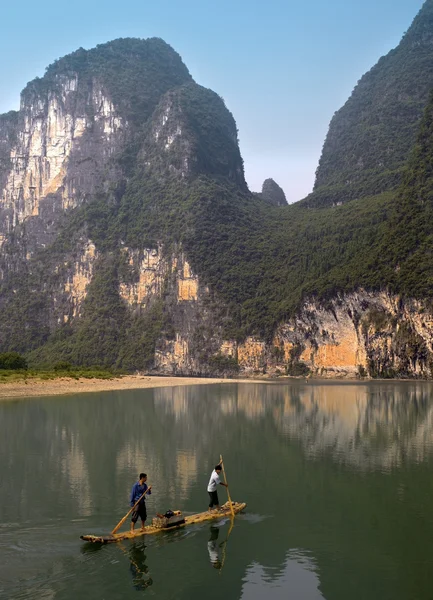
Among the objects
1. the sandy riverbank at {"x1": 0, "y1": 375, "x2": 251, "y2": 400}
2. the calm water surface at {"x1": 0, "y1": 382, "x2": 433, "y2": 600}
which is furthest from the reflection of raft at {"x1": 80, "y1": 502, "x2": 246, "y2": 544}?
the sandy riverbank at {"x1": 0, "y1": 375, "x2": 251, "y2": 400}

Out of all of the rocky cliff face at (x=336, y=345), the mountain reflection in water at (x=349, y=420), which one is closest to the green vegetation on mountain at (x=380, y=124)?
the rocky cliff face at (x=336, y=345)

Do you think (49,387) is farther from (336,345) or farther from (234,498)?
(336,345)

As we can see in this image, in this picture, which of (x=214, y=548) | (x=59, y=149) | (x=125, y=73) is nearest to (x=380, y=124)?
(x=125, y=73)

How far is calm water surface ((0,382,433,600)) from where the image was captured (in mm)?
11312

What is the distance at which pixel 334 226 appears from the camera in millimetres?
117125

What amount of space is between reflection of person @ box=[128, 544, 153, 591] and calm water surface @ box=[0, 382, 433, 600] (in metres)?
0.04

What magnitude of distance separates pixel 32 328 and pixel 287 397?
322 ft

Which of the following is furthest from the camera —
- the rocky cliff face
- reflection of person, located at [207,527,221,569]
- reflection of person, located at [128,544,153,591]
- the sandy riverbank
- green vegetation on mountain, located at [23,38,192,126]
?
green vegetation on mountain, located at [23,38,192,126]

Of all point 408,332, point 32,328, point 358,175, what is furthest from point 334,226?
point 32,328

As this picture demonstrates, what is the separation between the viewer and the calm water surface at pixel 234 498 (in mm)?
11312

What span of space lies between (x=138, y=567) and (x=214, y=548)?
1743mm

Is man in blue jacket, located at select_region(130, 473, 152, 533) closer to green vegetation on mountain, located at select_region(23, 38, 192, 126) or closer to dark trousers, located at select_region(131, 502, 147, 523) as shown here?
dark trousers, located at select_region(131, 502, 147, 523)

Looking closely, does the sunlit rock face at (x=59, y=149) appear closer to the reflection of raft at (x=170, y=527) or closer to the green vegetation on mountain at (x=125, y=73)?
the green vegetation on mountain at (x=125, y=73)

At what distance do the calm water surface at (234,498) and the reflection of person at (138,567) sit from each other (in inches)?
1.4
